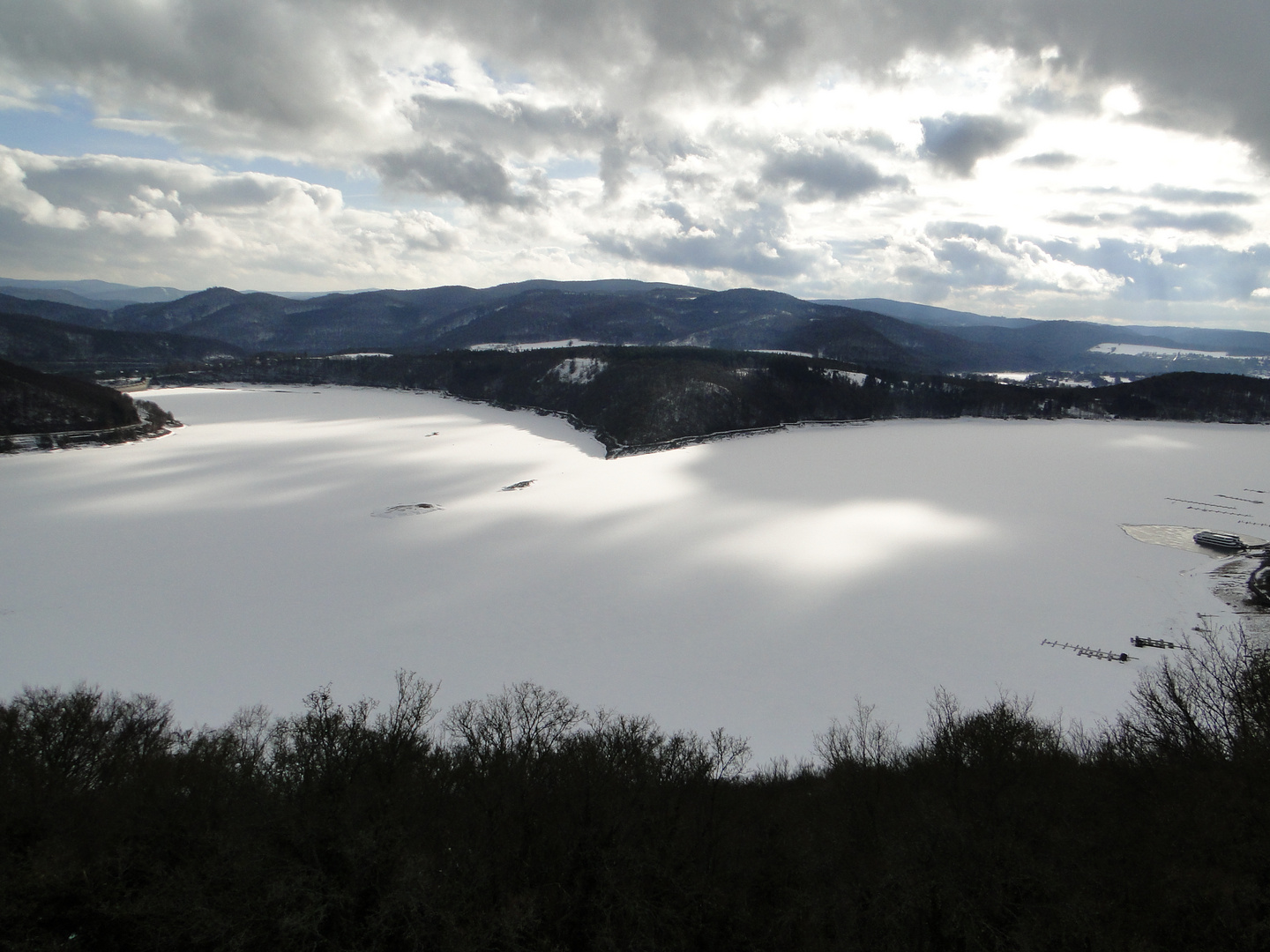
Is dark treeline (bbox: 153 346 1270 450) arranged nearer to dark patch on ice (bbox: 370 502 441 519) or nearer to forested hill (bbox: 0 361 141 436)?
dark patch on ice (bbox: 370 502 441 519)

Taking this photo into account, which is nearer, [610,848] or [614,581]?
[610,848]

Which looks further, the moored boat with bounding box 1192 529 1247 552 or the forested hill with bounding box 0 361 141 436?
the forested hill with bounding box 0 361 141 436

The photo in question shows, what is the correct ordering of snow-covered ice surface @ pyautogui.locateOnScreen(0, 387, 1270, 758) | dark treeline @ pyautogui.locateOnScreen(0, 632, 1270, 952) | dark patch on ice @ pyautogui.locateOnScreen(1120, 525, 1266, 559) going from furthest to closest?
1. dark patch on ice @ pyautogui.locateOnScreen(1120, 525, 1266, 559)
2. snow-covered ice surface @ pyautogui.locateOnScreen(0, 387, 1270, 758)
3. dark treeline @ pyautogui.locateOnScreen(0, 632, 1270, 952)

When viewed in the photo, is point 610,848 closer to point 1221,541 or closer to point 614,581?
point 614,581

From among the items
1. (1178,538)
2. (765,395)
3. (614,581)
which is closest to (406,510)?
(614,581)

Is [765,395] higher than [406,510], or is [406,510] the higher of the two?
[765,395]

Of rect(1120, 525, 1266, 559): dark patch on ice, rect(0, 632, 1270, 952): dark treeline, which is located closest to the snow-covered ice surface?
rect(1120, 525, 1266, 559): dark patch on ice

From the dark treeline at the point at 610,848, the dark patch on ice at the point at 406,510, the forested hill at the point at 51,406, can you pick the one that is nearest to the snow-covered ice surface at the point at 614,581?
the dark patch on ice at the point at 406,510
